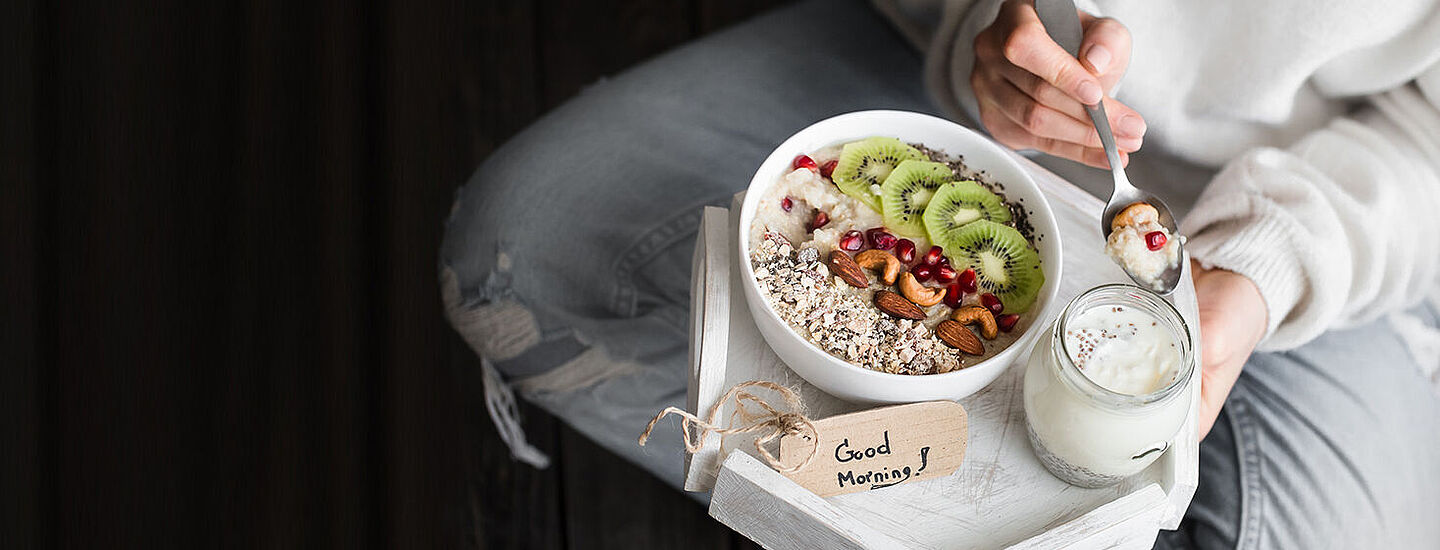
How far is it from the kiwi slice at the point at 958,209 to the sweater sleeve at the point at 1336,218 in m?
0.28

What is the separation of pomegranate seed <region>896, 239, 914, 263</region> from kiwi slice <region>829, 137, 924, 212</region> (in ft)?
0.11

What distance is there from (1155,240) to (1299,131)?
387 millimetres

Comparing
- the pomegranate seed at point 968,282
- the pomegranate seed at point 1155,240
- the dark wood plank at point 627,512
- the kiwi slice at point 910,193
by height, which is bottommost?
the dark wood plank at point 627,512

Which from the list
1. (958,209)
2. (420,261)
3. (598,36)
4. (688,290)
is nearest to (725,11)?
(598,36)

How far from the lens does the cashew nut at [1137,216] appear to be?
84 centimetres

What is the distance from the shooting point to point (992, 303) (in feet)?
2.60

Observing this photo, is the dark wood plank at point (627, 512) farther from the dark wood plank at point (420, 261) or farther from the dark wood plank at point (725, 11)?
the dark wood plank at point (725, 11)

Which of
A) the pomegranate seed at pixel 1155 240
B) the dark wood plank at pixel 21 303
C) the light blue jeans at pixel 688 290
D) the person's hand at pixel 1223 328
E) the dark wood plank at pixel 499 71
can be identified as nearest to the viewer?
the pomegranate seed at pixel 1155 240

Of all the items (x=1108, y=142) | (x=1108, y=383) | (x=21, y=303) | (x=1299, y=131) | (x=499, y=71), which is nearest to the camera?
(x=1108, y=383)

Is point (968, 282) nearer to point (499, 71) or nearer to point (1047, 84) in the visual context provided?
point (1047, 84)

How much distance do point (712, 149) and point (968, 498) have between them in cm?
53

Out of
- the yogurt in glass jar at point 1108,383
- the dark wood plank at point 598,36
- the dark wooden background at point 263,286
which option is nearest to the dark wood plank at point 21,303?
the dark wooden background at point 263,286

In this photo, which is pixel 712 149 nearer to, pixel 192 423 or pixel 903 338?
pixel 903 338

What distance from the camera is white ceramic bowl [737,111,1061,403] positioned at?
2.42 ft
